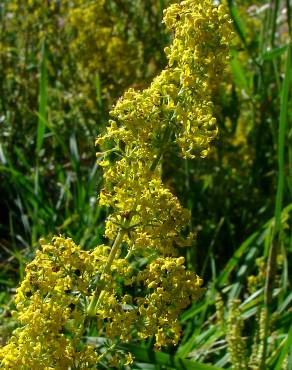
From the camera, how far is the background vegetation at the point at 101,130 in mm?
3596

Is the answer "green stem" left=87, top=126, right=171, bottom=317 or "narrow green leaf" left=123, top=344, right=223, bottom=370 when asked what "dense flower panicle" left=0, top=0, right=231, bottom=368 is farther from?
"narrow green leaf" left=123, top=344, right=223, bottom=370

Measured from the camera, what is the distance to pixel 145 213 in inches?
62.1

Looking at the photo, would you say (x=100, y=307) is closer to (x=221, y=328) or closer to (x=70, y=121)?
(x=221, y=328)

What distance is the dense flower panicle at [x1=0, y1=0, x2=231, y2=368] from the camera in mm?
1571

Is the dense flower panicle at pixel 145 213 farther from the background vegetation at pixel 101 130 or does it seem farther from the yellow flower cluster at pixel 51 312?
the background vegetation at pixel 101 130

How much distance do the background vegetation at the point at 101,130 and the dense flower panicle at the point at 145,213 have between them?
1.59 m

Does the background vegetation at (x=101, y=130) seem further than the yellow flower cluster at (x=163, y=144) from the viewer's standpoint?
Yes

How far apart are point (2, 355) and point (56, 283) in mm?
191

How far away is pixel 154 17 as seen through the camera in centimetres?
414

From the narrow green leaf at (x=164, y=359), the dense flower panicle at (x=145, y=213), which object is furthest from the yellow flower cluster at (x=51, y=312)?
the narrow green leaf at (x=164, y=359)

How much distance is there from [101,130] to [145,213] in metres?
2.11

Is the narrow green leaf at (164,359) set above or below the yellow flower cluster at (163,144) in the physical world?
below

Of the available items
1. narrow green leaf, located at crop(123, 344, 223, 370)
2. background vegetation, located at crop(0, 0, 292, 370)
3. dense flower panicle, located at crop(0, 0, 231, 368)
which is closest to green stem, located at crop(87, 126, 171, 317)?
dense flower panicle, located at crop(0, 0, 231, 368)

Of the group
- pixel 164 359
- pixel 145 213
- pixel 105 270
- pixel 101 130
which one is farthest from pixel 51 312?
pixel 101 130
